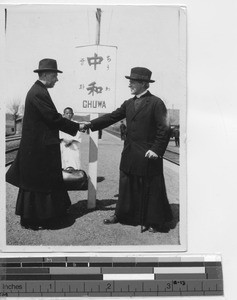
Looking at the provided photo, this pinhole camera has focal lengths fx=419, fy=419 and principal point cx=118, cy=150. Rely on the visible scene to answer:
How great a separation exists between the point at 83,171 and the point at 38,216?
212mm

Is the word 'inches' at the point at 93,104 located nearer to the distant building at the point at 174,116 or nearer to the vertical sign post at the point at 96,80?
the vertical sign post at the point at 96,80

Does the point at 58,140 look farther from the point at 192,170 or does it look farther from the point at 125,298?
the point at 125,298

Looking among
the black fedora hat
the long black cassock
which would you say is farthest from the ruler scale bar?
the black fedora hat

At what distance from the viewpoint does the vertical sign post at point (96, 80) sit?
1368 mm

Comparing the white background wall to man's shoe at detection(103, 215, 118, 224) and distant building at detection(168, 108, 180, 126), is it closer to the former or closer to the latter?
distant building at detection(168, 108, 180, 126)

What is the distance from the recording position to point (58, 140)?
140 centimetres

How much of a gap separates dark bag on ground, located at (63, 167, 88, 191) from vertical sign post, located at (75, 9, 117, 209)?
44mm

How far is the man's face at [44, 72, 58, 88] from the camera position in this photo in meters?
1.38

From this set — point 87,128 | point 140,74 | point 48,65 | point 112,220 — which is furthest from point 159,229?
point 48,65

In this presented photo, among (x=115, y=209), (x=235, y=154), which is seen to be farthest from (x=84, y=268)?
(x=235, y=154)

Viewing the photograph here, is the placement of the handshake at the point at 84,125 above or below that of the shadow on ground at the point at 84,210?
above

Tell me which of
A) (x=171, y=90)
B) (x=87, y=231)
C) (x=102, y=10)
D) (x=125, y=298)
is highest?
(x=102, y=10)

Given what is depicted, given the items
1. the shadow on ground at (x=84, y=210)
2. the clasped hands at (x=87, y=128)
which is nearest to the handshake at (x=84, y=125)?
the clasped hands at (x=87, y=128)

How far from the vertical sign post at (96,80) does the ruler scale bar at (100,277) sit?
0.31 m
